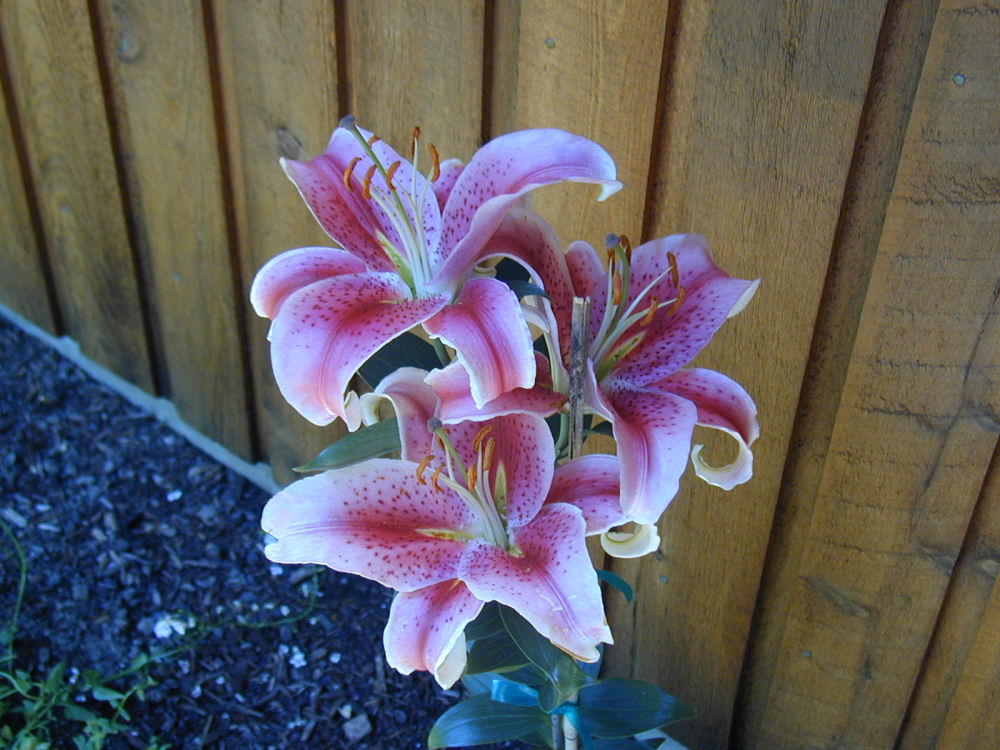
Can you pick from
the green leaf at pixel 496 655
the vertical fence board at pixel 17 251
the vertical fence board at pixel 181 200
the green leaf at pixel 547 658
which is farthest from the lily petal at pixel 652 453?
the vertical fence board at pixel 17 251

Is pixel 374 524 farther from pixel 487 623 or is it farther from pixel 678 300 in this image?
pixel 678 300

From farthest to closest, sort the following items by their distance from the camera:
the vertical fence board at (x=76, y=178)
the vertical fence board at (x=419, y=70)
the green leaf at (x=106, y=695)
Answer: the vertical fence board at (x=76, y=178)
the green leaf at (x=106, y=695)
the vertical fence board at (x=419, y=70)

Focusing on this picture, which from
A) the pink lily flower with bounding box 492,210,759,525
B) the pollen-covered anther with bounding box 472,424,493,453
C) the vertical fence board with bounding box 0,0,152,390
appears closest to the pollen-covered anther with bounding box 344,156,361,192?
the pink lily flower with bounding box 492,210,759,525

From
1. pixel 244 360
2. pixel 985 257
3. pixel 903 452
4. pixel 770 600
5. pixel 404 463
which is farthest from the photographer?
pixel 244 360

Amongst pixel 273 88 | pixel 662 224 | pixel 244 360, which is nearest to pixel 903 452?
pixel 662 224

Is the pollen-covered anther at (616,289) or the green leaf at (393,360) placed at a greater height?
the pollen-covered anther at (616,289)

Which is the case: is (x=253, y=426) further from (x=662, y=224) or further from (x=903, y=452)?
(x=903, y=452)

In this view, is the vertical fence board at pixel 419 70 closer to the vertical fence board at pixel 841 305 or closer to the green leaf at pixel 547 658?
the vertical fence board at pixel 841 305
